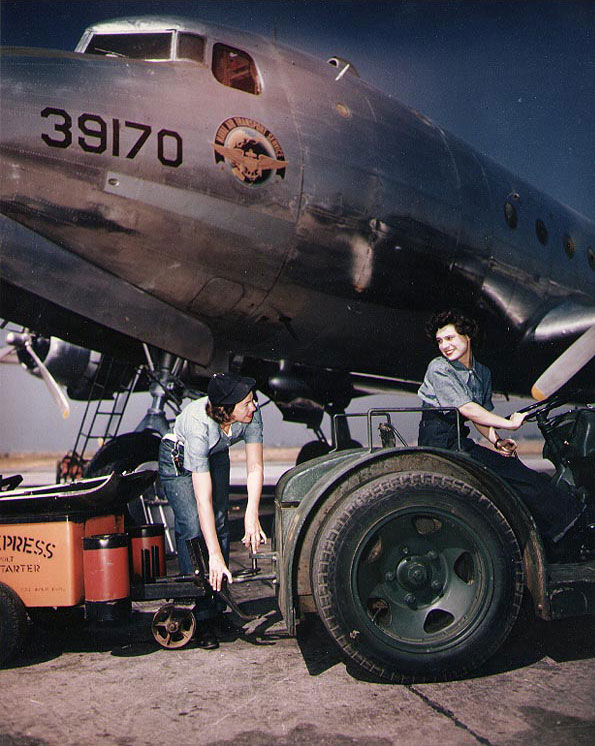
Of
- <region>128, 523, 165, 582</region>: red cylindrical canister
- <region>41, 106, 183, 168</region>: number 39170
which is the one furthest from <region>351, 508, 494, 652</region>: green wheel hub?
<region>41, 106, 183, 168</region>: number 39170

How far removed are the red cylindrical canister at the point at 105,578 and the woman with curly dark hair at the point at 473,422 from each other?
185 centimetres

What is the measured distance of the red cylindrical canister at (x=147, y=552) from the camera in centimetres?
408

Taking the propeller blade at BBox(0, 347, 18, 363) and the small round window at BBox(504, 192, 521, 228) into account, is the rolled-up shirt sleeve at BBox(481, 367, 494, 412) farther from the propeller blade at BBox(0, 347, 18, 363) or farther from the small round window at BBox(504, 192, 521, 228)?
the propeller blade at BBox(0, 347, 18, 363)

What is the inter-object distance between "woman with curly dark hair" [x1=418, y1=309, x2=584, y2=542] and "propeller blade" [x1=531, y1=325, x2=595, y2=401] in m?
0.56

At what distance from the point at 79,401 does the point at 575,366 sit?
425 inches

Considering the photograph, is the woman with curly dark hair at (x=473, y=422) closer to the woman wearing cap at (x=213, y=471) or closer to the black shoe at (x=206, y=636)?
the woman wearing cap at (x=213, y=471)

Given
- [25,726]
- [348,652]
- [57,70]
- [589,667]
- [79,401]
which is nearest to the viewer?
[25,726]

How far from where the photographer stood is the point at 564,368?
528cm

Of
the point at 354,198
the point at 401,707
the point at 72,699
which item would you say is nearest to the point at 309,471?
the point at 401,707

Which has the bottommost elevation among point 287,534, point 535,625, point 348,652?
point 535,625

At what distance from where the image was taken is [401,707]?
2840mm

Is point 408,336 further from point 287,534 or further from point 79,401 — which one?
point 79,401

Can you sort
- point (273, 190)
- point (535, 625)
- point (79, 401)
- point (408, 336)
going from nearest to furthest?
point (535, 625), point (273, 190), point (408, 336), point (79, 401)

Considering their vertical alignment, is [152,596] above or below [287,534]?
below
